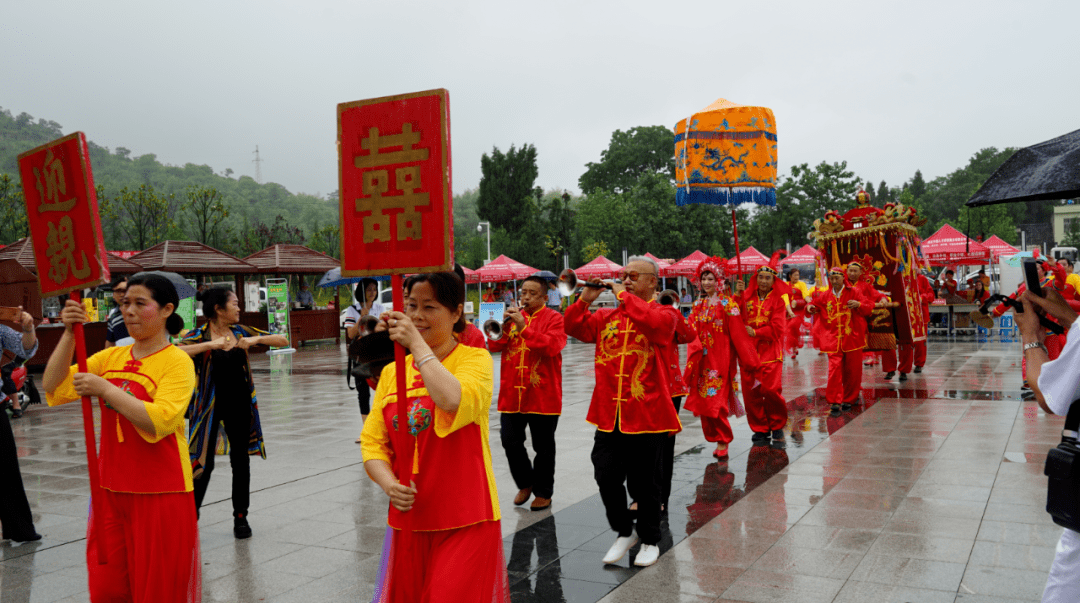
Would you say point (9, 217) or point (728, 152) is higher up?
point (9, 217)

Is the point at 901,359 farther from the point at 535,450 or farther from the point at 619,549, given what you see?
the point at 619,549

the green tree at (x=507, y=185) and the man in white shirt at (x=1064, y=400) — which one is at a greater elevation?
the green tree at (x=507, y=185)

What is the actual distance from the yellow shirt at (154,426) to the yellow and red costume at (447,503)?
102 cm

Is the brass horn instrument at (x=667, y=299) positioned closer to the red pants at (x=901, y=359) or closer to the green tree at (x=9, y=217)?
the red pants at (x=901, y=359)

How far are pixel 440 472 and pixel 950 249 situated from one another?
21.7 m

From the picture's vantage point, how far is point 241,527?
5062mm

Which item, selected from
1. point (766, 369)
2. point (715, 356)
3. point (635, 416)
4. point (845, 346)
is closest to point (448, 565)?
point (635, 416)

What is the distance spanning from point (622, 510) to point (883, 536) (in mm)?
1624

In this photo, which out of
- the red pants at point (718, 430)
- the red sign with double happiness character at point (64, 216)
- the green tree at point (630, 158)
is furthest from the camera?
the green tree at point (630, 158)

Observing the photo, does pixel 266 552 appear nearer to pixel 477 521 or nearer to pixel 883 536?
pixel 477 521

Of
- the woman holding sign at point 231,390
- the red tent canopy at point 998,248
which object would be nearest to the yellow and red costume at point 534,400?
the woman holding sign at point 231,390

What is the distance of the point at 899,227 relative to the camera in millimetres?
12453

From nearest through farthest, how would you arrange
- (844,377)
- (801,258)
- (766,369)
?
1. (766,369)
2. (844,377)
3. (801,258)

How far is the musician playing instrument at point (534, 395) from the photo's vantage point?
18.5 ft
